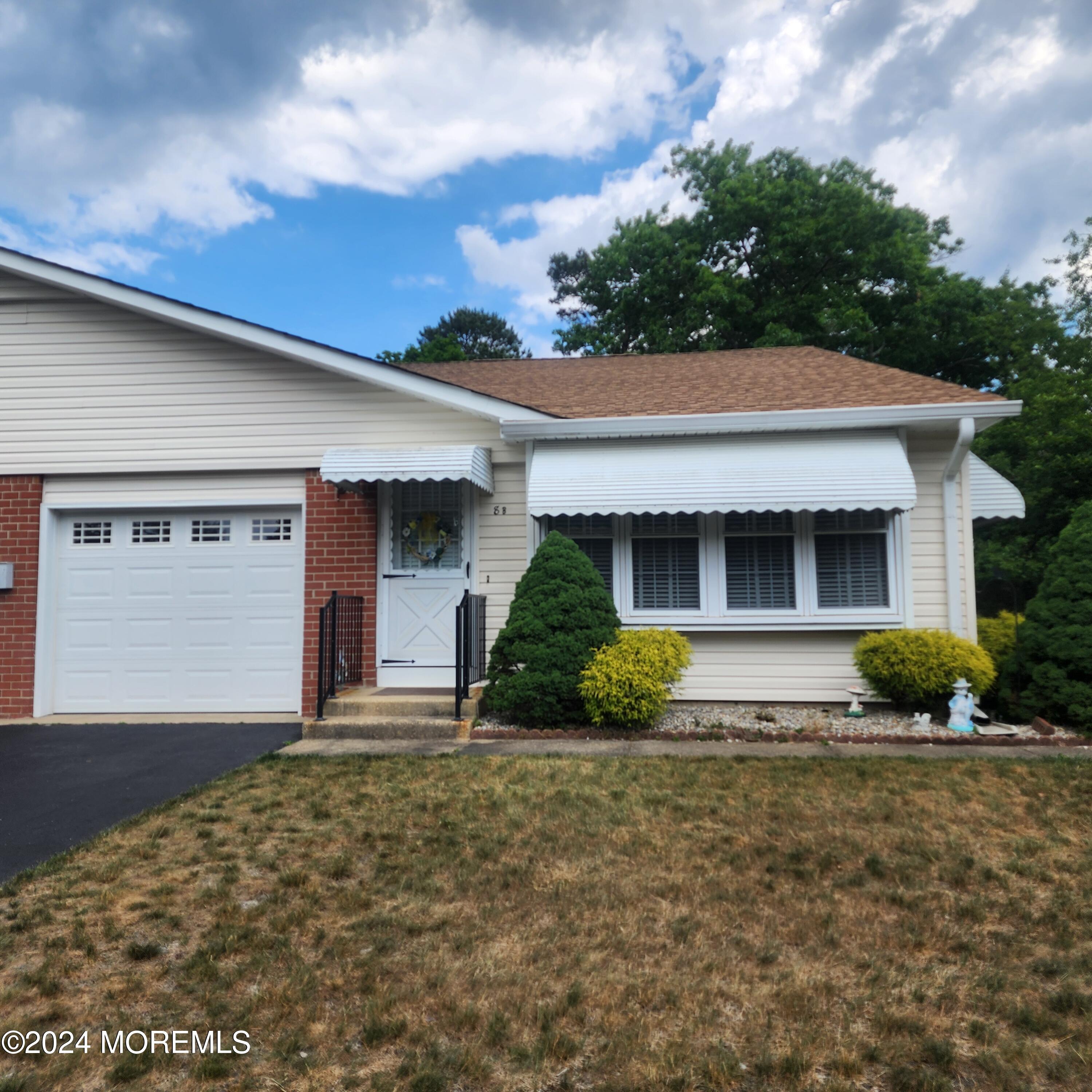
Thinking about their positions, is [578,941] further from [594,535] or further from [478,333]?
[478,333]

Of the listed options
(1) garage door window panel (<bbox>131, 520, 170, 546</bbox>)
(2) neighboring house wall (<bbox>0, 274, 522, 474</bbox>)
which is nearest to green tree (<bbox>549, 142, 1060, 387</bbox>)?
(2) neighboring house wall (<bbox>0, 274, 522, 474</bbox>)

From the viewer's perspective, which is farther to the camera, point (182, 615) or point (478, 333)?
point (478, 333)

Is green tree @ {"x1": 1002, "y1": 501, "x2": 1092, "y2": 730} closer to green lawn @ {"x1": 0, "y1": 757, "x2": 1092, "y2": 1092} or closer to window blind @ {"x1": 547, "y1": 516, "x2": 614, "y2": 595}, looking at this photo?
green lawn @ {"x1": 0, "y1": 757, "x2": 1092, "y2": 1092}

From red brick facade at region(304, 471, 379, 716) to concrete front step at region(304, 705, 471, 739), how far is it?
4.05ft

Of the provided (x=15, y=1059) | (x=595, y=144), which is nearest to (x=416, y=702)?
(x=15, y=1059)

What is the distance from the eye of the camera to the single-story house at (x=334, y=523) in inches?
331

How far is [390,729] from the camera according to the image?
24.0 ft

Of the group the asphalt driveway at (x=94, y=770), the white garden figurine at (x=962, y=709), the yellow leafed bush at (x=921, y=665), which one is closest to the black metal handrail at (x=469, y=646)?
the asphalt driveway at (x=94, y=770)

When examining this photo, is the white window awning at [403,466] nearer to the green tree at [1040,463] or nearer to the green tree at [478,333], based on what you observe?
the green tree at [1040,463]

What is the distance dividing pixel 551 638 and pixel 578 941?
4348 mm

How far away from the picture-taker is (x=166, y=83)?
511 inches

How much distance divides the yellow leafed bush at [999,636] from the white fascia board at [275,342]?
19.6 ft

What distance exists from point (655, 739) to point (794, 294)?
20.2 metres

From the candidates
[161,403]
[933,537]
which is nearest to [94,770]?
[161,403]
